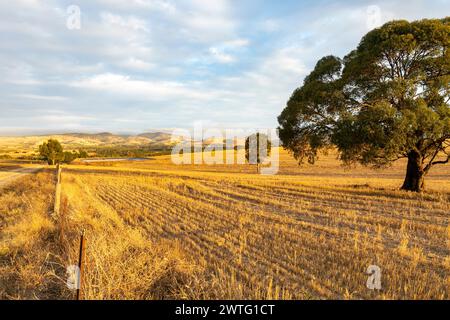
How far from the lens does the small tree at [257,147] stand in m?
59.0

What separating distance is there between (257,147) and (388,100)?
4042 centimetres

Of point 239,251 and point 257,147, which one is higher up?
point 257,147

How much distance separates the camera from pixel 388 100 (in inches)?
778

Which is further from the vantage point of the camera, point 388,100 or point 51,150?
point 51,150

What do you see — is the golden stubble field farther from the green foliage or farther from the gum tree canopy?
the green foliage

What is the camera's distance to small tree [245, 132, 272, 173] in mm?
58969

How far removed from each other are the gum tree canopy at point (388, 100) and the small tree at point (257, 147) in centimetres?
3550

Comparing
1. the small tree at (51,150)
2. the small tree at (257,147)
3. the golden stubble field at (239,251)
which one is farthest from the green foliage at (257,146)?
the small tree at (51,150)

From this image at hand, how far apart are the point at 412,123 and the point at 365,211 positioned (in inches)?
234

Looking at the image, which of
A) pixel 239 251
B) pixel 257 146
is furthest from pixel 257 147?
pixel 239 251

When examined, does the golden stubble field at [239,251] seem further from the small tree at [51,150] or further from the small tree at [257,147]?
the small tree at [51,150]

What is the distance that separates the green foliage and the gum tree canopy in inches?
1397

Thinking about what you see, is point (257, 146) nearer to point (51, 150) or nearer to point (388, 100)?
point (388, 100)

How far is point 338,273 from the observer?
7.37 metres
